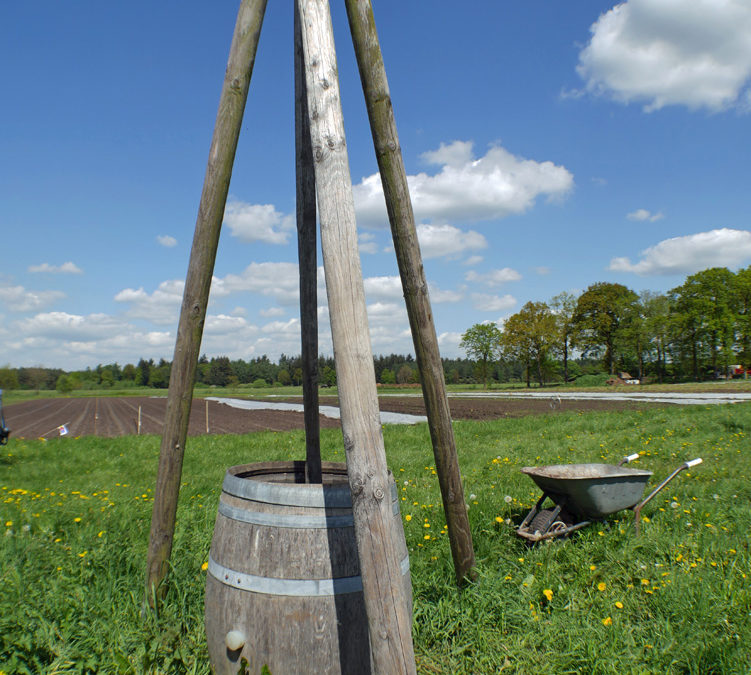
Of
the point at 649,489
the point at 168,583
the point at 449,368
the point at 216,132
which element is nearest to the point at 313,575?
the point at 168,583

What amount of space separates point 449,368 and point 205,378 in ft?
173

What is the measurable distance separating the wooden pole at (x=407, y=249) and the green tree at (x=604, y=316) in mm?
55543

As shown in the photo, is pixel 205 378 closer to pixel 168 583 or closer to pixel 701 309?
pixel 701 309

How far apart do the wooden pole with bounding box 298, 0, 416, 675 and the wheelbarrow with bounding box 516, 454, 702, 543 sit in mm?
2176

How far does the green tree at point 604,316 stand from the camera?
53375 mm

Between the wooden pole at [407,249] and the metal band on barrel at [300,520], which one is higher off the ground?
the wooden pole at [407,249]

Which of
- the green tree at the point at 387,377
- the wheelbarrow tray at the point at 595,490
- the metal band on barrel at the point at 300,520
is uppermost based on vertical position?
the metal band on barrel at the point at 300,520

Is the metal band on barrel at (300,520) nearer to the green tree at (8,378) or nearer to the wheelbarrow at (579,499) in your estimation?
the wheelbarrow at (579,499)

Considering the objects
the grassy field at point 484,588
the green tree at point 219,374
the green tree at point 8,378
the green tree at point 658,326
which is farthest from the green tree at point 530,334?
the green tree at point 8,378

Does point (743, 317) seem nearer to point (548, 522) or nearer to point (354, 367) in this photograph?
point (548, 522)

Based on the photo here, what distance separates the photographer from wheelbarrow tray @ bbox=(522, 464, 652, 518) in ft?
12.3

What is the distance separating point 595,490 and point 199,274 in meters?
3.12

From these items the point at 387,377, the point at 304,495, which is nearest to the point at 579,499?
the point at 304,495

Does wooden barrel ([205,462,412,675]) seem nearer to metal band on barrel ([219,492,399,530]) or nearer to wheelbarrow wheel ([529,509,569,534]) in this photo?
metal band on barrel ([219,492,399,530])
